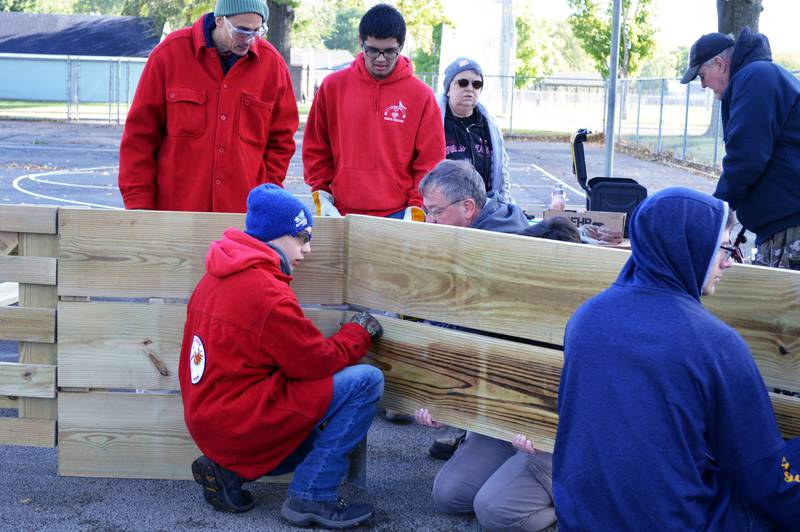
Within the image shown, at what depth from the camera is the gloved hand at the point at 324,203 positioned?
16.6 ft

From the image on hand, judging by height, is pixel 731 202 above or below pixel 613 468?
above

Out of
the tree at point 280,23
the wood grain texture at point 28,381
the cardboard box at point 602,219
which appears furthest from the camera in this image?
the tree at point 280,23

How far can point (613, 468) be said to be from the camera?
249 cm

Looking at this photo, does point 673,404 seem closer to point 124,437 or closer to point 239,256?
point 239,256

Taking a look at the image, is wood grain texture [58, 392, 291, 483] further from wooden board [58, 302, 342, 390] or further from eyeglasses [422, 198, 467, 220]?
eyeglasses [422, 198, 467, 220]

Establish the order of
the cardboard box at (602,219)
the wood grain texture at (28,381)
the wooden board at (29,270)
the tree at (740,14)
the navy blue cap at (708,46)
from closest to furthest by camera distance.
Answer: the wooden board at (29,270) < the wood grain texture at (28,381) < the navy blue cap at (708,46) < the cardboard box at (602,219) < the tree at (740,14)

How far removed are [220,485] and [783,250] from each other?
3168mm

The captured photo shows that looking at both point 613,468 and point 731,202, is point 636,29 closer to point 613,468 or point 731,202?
point 731,202

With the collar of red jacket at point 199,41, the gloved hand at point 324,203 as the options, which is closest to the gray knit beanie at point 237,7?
the collar of red jacket at point 199,41

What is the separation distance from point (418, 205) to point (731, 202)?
168cm

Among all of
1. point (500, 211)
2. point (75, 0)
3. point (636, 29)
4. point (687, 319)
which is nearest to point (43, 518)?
point (500, 211)

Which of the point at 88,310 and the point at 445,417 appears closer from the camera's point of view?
the point at 445,417

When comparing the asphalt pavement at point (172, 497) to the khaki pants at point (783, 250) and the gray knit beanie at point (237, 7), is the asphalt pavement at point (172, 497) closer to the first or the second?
the khaki pants at point (783, 250)

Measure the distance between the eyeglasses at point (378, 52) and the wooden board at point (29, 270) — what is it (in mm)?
1943
